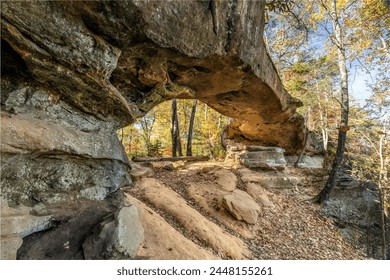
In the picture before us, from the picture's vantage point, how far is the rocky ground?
391 centimetres

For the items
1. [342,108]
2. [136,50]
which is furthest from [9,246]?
[342,108]

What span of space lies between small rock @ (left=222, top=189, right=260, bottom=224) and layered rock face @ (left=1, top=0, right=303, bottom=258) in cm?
308

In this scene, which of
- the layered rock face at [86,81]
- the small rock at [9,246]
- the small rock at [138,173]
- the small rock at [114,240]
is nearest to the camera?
the small rock at [9,246]

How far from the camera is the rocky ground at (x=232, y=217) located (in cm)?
391

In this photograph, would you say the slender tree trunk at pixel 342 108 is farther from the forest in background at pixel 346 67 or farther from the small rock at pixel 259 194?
the small rock at pixel 259 194

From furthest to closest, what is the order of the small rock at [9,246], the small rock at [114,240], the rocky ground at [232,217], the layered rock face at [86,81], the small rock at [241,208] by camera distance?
the small rock at [241,208] → the rocky ground at [232,217] → the small rock at [114,240] → the layered rock face at [86,81] → the small rock at [9,246]

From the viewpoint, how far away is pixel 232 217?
5.46 meters

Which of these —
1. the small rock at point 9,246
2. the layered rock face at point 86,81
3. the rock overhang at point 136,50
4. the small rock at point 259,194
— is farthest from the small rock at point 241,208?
the small rock at point 9,246

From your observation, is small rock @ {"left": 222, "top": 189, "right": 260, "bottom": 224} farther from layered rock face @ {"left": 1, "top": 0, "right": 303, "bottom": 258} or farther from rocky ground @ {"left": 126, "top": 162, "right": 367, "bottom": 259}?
layered rock face @ {"left": 1, "top": 0, "right": 303, "bottom": 258}

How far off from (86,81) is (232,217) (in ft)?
16.6

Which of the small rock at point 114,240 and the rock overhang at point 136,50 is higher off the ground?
the rock overhang at point 136,50

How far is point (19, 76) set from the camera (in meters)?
2.70

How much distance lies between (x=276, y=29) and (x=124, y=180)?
12.8 meters

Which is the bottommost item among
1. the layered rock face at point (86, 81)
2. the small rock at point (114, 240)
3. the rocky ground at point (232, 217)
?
the rocky ground at point (232, 217)
